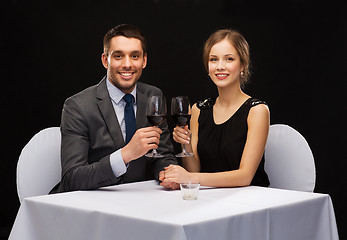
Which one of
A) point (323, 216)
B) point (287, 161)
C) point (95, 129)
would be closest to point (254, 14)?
point (287, 161)

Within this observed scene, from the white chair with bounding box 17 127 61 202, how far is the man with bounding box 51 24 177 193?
222mm

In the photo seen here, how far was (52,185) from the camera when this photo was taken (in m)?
3.09

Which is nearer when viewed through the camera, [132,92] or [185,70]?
[132,92]

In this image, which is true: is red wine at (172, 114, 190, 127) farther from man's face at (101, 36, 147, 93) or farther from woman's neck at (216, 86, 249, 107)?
woman's neck at (216, 86, 249, 107)

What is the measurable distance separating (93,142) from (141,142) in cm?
46

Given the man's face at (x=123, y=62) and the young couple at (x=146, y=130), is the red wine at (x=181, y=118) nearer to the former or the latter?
the young couple at (x=146, y=130)

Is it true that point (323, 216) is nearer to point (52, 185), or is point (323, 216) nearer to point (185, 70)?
point (52, 185)

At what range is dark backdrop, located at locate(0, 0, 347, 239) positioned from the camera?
466cm

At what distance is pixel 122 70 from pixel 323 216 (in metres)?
1.30

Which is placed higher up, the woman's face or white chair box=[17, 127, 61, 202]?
the woman's face

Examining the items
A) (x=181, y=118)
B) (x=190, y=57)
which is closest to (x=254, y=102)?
(x=181, y=118)

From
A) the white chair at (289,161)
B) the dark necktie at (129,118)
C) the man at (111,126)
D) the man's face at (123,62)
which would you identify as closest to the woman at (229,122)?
the white chair at (289,161)

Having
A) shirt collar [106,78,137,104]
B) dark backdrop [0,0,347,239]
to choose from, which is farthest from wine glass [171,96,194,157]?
dark backdrop [0,0,347,239]

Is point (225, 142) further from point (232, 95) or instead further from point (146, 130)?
point (146, 130)
